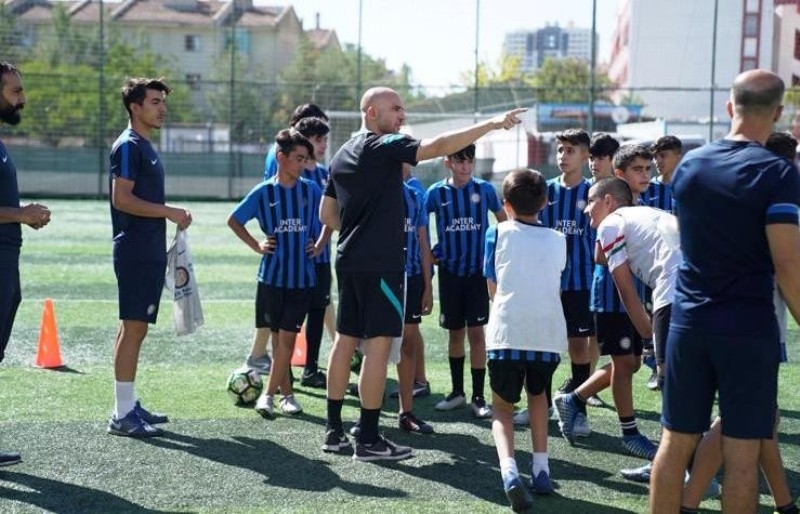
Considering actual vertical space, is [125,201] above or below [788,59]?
below

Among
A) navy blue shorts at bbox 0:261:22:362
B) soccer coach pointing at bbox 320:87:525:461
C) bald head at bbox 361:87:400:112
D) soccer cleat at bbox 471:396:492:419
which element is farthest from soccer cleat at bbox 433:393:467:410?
navy blue shorts at bbox 0:261:22:362

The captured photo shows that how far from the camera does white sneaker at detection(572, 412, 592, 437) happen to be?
254 inches

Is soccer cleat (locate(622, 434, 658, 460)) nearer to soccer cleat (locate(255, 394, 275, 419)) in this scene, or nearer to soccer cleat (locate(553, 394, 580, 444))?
soccer cleat (locate(553, 394, 580, 444))

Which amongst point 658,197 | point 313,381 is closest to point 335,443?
point 313,381

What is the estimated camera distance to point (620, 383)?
239 inches

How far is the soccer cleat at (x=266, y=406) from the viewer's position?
6922 millimetres

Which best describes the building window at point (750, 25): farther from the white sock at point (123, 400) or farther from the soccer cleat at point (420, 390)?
the white sock at point (123, 400)

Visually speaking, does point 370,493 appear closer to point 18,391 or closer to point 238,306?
point 18,391

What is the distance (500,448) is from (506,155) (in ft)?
87.1

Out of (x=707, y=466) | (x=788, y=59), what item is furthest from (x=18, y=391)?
(x=788, y=59)

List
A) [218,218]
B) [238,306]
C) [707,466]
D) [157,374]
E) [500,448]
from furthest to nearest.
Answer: [218,218]
[238,306]
[157,374]
[500,448]
[707,466]

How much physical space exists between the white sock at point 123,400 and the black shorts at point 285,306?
1.04m

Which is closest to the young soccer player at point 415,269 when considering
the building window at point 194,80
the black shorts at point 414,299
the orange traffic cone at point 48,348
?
the black shorts at point 414,299

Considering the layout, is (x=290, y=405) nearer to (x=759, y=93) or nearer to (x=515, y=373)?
(x=515, y=373)
